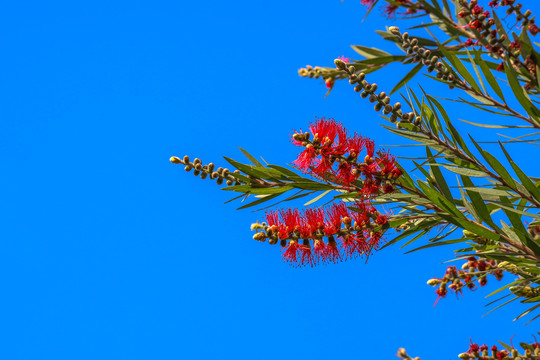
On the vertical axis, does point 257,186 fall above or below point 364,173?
above

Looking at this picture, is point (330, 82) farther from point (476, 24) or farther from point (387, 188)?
point (387, 188)

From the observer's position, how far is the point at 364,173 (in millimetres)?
1915

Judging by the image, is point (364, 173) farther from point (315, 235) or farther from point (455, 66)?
point (455, 66)

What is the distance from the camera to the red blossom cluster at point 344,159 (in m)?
1.86

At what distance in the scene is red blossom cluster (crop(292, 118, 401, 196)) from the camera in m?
1.86

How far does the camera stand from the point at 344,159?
1868mm

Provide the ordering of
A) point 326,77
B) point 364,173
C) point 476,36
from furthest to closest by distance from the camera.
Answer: point 326,77, point 476,36, point 364,173

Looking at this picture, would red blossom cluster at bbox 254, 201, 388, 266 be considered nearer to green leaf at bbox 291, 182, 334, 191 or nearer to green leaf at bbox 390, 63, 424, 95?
green leaf at bbox 291, 182, 334, 191

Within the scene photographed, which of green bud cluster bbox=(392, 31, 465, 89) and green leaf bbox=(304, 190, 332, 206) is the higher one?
green bud cluster bbox=(392, 31, 465, 89)

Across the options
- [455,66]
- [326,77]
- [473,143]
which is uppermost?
[326,77]

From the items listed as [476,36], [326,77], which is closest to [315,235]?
[326,77]

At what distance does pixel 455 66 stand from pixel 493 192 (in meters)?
0.51

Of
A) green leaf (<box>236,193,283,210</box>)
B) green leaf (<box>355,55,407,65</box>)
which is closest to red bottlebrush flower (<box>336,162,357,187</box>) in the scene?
green leaf (<box>236,193,283,210</box>)

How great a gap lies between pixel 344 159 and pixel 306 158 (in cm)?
13
